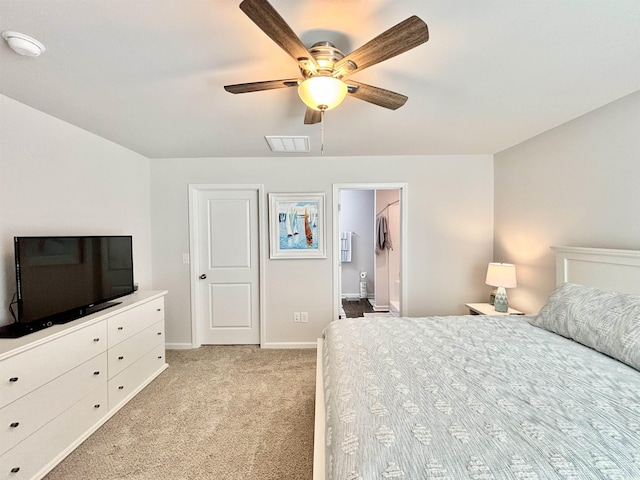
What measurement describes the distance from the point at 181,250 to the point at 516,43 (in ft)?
11.9

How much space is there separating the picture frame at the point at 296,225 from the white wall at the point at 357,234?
2696 mm

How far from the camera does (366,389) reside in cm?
123

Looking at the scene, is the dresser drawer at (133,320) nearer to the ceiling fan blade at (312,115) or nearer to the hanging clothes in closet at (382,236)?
the ceiling fan blade at (312,115)

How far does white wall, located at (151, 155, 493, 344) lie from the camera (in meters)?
3.39

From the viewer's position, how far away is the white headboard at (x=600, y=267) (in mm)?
1774

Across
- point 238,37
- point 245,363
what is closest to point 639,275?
point 238,37

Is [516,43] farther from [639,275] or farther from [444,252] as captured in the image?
[444,252]

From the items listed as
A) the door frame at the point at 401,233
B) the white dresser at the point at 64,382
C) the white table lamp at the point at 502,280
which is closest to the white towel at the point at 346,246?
Answer: the door frame at the point at 401,233

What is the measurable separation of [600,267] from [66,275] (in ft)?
12.9

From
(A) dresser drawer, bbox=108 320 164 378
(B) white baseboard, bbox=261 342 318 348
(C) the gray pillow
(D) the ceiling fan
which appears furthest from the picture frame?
(C) the gray pillow

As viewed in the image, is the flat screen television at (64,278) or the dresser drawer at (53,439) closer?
the dresser drawer at (53,439)

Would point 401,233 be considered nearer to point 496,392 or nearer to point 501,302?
point 501,302

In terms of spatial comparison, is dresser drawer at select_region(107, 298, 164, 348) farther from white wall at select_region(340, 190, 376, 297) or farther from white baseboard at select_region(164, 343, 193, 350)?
white wall at select_region(340, 190, 376, 297)

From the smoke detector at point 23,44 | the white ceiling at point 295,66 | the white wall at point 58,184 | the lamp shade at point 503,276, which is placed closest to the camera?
the white ceiling at point 295,66
